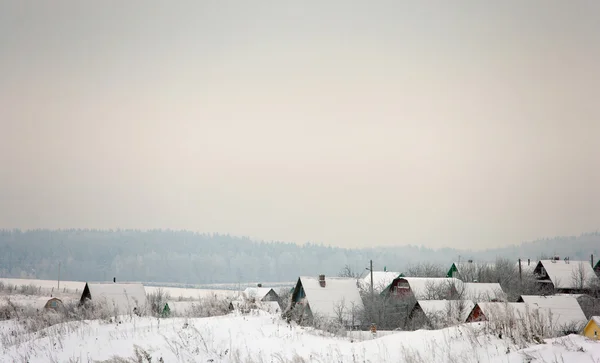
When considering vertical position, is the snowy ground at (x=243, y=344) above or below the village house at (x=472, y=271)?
below

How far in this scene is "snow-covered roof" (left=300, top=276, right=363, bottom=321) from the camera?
173 ft

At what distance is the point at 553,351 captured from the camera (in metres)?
13.6

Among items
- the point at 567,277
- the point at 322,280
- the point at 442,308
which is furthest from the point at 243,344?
the point at 567,277

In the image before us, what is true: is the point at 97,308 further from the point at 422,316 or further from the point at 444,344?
the point at 422,316

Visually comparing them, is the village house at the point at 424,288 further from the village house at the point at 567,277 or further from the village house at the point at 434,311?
the village house at the point at 567,277

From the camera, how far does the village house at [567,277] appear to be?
246 ft

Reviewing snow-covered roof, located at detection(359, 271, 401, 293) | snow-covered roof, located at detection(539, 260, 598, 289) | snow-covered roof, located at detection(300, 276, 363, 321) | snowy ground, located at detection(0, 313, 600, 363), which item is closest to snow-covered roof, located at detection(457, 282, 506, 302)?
snow-covered roof, located at detection(300, 276, 363, 321)

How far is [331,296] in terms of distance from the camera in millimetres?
54656

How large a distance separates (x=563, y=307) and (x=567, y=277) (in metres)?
35.5

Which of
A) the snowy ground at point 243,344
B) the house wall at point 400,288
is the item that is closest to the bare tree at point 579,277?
the house wall at point 400,288

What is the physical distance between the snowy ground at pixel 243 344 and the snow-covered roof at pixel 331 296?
30.4 metres

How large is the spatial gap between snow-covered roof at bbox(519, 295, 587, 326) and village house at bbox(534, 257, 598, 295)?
105 feet

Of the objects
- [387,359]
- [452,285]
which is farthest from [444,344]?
[452,285]

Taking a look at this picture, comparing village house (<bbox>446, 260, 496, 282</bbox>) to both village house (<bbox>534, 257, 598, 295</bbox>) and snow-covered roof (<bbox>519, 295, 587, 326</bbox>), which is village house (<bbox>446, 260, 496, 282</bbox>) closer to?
village house (<bbox>534, 257, 598, 295</bbox>)
